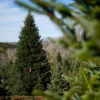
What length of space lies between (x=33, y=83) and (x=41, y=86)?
979 millimetres

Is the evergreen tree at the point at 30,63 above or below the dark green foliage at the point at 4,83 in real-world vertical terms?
above

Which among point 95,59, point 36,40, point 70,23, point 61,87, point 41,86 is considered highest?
point 36,40

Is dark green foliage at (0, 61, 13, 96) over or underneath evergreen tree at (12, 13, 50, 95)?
underneath

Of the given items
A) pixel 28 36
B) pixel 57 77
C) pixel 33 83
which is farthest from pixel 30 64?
pixel 57 77

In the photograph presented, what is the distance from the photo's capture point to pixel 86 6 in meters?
0.65

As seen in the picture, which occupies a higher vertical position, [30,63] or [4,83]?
[30,63]

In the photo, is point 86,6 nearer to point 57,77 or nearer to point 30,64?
point 57,77

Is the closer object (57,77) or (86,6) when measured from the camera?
(86,6)

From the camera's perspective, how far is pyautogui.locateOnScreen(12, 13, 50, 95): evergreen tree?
13.1m

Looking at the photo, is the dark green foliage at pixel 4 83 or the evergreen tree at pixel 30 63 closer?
the evergreen tree at pixel 30 63

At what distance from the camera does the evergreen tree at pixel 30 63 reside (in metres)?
13.1

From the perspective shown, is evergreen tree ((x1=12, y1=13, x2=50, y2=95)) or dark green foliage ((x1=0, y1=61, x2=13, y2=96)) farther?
dark green foliage ((x1=0, y1=61, x2=13, y2=96))

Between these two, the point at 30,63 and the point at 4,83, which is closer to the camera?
the point at 30,63

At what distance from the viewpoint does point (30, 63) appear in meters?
13.5
